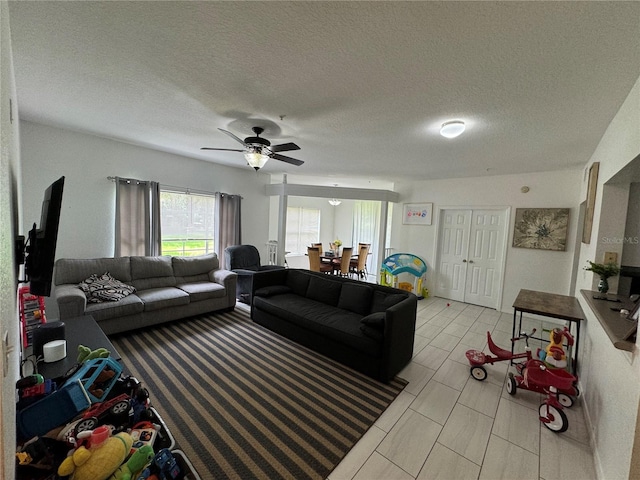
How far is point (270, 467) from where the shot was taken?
159cm

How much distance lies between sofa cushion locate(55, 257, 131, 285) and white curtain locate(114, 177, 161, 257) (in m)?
0.30

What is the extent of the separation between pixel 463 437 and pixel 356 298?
160 centimetres

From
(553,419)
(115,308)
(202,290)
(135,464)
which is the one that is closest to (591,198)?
(553,419)

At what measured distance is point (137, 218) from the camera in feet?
13.1

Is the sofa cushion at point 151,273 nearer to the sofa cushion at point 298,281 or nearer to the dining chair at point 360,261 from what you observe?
the sofa cushion at point 298,281

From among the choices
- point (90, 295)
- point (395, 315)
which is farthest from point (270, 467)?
point (90, 295)

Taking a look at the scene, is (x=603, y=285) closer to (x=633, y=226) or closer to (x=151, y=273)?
(x=633, y=226)

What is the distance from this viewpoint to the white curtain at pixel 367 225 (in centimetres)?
815

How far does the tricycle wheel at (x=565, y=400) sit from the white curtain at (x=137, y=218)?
5.23 m

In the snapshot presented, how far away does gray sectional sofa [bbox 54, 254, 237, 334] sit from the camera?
2932 millimetres

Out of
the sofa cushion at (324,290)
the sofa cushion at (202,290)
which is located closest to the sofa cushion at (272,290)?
Result: the sofa cushion at (324,290)

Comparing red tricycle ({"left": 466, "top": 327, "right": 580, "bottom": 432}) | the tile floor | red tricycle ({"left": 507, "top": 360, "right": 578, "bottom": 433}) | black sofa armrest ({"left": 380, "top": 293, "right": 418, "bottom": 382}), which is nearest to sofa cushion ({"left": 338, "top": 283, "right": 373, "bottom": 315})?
black sofa armrest ({"left": 380, "top": 293, "right": 418, "bottom": 382})

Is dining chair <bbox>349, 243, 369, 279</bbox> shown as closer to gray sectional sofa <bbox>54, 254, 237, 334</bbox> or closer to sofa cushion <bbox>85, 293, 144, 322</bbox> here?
gray sectional sofa <bbox>54, 254, 237, 334</bbox>

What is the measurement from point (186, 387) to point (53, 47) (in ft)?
8.71
